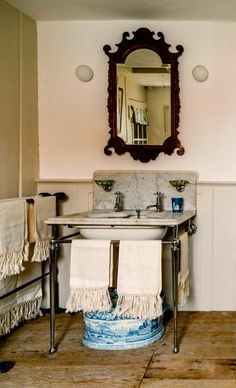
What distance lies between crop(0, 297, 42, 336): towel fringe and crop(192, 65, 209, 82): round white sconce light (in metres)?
1.83

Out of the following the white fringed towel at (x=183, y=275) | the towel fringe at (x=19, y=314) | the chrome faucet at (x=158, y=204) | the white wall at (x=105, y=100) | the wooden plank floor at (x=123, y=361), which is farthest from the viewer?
the white wall at (x=105, y=100)

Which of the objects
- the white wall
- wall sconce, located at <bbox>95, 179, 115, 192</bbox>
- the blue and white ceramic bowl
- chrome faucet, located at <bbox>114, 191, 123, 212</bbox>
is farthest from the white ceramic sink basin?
the white wall

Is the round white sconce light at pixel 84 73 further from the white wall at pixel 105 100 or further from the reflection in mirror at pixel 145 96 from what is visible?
the reflection in mirror at pixel 145 96

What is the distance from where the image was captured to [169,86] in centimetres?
285

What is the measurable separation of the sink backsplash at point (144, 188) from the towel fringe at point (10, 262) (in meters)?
0.83

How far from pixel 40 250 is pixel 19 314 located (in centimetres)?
44

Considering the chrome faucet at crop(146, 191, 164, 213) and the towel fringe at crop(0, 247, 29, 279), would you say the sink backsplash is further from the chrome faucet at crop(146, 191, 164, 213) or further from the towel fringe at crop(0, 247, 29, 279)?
the towel fringe at crop(0, 247, 29, 279)

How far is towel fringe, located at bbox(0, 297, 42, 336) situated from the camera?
2439mm

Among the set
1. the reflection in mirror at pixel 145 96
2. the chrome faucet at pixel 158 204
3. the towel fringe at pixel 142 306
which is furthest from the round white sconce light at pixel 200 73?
the towel fringe at pixel 142 306

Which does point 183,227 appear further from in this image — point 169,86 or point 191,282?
point 169,86

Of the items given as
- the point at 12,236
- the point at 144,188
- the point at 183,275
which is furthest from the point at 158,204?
the point at 12,236

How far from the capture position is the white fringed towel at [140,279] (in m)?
2.11

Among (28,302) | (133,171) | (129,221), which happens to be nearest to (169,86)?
(133,171)

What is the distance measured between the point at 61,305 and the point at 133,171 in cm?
108
